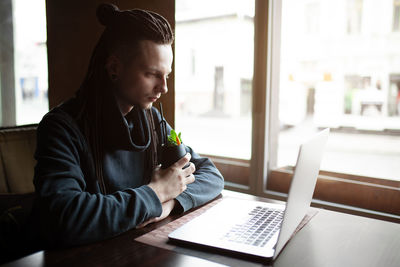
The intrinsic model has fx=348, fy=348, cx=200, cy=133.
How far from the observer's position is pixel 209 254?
81cm

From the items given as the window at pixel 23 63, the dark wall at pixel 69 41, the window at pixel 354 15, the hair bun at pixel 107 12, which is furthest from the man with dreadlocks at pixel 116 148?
the window at pixel 23 63

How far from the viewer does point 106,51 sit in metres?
1.23

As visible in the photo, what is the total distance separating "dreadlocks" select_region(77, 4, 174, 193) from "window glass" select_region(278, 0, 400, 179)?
968 mm

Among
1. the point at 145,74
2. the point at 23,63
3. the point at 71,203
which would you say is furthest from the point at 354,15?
the point at 23,63

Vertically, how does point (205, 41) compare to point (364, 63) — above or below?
above

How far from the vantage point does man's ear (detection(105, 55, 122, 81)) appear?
1.21 m

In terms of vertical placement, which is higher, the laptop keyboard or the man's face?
the man's face

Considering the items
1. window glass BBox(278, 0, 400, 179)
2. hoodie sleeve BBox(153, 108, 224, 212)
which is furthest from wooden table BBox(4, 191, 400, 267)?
window glass BBox(278, 0, 400, 179)

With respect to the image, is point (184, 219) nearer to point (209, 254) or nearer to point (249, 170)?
point (209, 254)

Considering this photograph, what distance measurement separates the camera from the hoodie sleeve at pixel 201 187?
111cm

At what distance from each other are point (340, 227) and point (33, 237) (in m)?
0.99

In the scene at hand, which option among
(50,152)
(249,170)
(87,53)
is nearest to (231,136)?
(249,170)

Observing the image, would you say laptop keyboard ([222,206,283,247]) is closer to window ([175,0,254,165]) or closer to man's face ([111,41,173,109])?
man's face ([111,41,173,109])

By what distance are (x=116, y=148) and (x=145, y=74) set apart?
28 cm
